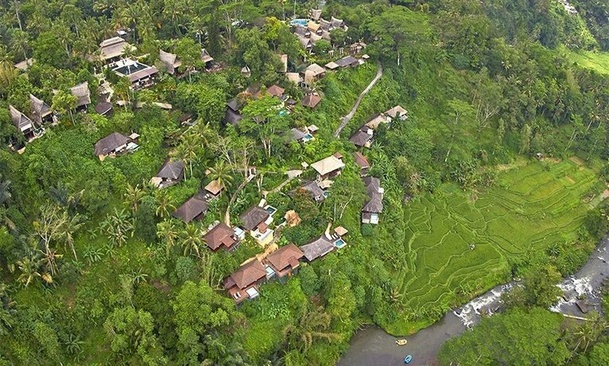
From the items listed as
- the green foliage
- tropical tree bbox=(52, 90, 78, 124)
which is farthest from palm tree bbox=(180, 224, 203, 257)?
the green foliage

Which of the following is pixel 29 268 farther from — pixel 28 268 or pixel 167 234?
pixel 167 234

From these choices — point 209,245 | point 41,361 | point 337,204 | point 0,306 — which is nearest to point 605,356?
point 337,204

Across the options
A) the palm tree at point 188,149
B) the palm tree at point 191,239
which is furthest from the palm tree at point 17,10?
the palm tree at point 191,239

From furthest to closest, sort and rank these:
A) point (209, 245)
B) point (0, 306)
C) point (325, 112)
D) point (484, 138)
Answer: point (484, 138)
point (325, 112)
point (209, 245)
point (0, 306)

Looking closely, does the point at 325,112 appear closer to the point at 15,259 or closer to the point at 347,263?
the point at 347,263

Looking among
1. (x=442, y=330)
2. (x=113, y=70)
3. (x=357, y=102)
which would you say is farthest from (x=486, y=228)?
(x=113, y=70)

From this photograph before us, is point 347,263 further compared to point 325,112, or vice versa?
point 325,112

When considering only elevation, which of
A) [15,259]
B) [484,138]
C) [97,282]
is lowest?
[484,138]
